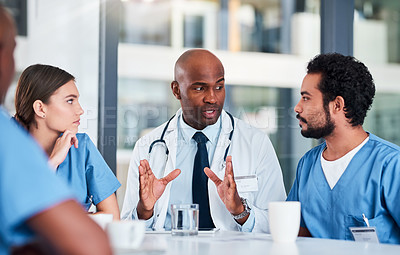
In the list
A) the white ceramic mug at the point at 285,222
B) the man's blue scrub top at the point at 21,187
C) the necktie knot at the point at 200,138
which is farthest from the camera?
the necktie knot at the point at 200,138

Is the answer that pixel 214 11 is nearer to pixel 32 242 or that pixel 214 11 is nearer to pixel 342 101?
pixel 342 101

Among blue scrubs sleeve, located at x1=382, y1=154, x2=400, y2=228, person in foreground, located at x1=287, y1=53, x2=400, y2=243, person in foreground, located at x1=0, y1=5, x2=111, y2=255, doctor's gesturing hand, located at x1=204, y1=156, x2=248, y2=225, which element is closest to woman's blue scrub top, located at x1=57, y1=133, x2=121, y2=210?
doctor's gesturing hand, located at x1=204, y1=156, x2=248, y2=225

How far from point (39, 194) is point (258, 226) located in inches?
65.9

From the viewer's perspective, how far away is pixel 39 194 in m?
0.66

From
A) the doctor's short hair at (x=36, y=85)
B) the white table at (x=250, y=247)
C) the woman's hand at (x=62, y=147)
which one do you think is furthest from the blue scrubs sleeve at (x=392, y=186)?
the doctor's short hair at (x=36, y=85)

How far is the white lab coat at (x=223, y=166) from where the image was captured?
2.39 m

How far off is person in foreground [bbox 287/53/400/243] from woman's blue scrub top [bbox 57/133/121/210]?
2.61 feet

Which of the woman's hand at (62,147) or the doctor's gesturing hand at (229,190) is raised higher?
the woman's hand at (62,147)

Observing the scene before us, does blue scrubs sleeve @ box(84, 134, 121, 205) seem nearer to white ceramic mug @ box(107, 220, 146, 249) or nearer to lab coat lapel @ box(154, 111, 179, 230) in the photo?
lab coat lapel @ box(154, 111, 179, 230)

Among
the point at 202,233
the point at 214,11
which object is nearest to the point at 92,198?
the point at 202,233

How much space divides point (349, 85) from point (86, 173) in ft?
3.80

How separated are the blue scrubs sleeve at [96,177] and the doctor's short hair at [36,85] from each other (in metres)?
0.24

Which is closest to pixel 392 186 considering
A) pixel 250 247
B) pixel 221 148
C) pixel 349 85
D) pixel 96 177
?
pixel 349 85

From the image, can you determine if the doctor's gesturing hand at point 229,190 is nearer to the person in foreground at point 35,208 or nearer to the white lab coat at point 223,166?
the white lab coat at point 223,166
